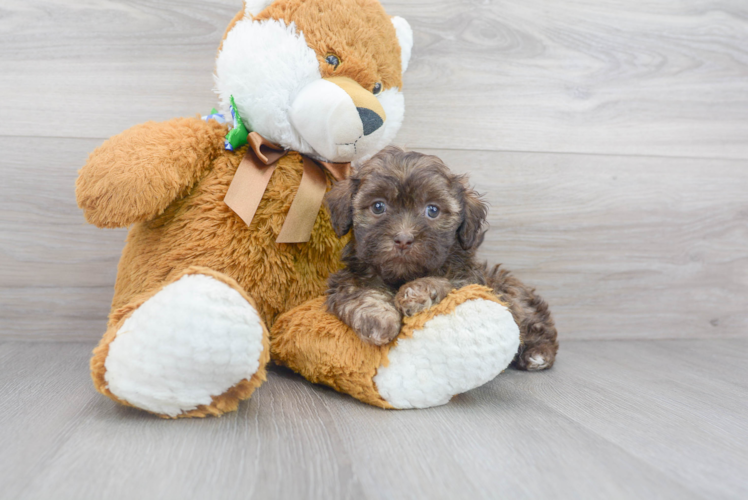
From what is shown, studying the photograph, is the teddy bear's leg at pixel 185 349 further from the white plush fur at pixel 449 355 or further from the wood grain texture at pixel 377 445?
the white plush fur at pixel 449 355

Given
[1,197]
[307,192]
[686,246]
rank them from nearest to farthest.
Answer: [307,192] → [1,197] → [686,246]

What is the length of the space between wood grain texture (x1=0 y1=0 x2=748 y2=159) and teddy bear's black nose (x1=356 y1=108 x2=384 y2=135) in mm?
589

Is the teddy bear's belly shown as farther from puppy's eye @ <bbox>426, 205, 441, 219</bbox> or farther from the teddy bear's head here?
puppy's eye @ <bbox>426, 205, 441, 219</bbox>

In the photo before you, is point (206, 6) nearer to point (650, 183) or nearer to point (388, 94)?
point (388, 94)

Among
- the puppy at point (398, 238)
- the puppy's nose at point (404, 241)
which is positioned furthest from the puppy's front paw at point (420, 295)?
the puppy's nose at point (404, 241)

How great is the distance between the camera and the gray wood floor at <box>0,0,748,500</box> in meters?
1.03

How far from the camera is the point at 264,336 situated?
1207 mm

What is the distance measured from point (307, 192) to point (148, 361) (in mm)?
628

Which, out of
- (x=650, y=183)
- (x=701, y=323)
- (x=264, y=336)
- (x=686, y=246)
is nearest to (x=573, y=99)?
(x=650, y=183)

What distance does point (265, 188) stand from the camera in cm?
153

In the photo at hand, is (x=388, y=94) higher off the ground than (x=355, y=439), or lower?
higher

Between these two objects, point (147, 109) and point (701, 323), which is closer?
point (147, 109)

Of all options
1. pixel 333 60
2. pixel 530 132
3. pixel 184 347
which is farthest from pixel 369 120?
pixel 530 132

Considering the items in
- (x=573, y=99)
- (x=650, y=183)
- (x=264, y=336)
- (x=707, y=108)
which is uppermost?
(x=707, y=108)
